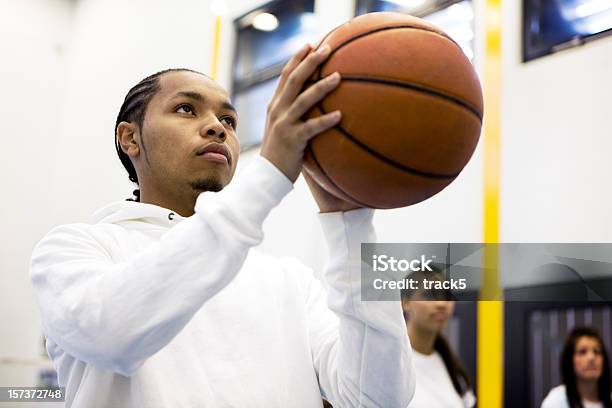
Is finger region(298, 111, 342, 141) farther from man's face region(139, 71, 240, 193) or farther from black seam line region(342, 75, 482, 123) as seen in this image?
man's face region(139, 71, 240, 193)

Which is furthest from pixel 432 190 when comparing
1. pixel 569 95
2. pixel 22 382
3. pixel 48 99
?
pixel 48 99

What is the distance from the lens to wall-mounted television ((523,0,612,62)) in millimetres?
3853

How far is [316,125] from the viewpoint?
113 cm

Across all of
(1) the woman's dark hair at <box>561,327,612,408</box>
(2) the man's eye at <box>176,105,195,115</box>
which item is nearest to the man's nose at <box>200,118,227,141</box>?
(2) the man's eye at <box>176,105,195,115</box>

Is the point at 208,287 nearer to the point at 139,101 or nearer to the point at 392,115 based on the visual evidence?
the point at 392,115

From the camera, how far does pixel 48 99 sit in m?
7.70

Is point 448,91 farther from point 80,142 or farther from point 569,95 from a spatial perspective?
point 80,142

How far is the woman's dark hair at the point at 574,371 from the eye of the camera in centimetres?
363

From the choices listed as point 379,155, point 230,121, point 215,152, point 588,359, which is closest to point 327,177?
point 379,155

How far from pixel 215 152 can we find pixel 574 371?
2.81 metres

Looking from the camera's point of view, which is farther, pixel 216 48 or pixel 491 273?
pixel 216 48

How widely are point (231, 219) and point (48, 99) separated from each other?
23.6ft

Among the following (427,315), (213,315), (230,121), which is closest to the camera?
(213,315)
